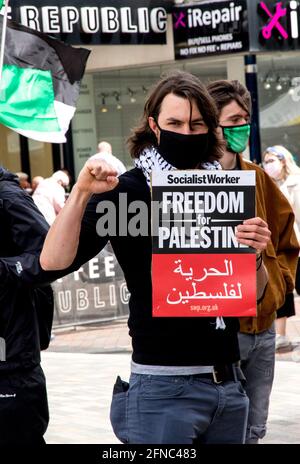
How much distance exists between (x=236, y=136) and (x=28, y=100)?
11.1 feet

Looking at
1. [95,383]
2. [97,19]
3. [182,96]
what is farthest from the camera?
[97,19]

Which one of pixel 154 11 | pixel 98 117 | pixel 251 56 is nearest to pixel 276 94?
pixel 251 56

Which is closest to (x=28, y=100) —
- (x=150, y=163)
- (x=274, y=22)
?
(x=150, y=163)

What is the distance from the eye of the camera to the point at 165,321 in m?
3.54

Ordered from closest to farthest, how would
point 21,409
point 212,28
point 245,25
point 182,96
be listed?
point 182,96 → point 21,409 → point 245,25 → point 212,28

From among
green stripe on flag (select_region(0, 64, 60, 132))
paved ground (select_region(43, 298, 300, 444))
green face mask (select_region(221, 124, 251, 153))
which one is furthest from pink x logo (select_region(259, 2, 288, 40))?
green face mask (select_region(221, 124, 251, 153))

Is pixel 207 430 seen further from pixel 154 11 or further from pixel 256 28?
pixel 154 11

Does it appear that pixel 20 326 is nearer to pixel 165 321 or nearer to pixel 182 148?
pixel 165 321

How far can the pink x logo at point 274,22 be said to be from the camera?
18.4 m

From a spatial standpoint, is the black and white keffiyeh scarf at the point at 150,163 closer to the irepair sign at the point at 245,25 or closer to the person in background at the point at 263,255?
the person in background at the point at 263,255

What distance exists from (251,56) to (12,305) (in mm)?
15785

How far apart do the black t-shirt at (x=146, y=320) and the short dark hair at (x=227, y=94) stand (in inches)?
46.3

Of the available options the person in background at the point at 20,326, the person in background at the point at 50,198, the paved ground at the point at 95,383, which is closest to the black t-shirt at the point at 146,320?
the person in background at the point at 20,326
